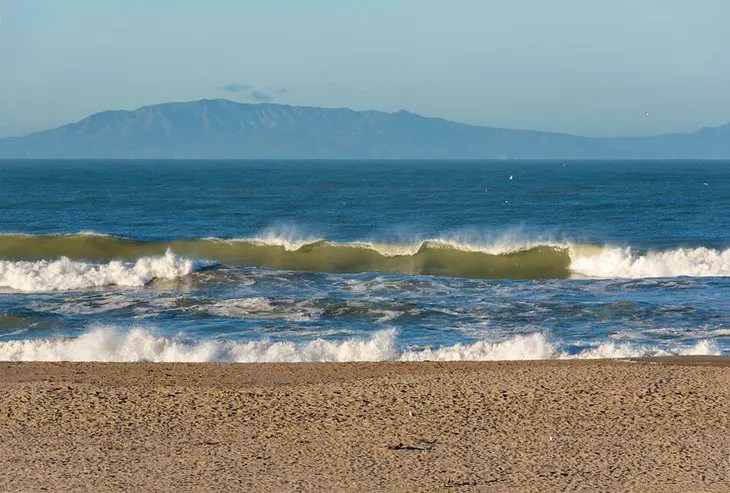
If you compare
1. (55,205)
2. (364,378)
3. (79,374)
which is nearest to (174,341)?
(79,374)

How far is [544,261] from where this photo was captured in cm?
3119

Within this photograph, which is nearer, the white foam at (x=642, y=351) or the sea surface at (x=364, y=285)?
the white foam at (x=642, y=351)

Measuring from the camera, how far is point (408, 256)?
32.0 meters

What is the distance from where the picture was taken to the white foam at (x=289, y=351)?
15016 mm

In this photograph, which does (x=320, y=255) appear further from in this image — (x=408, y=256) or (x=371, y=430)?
(x=371, y=430)

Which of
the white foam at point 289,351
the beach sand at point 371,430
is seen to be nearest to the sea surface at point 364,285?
the white foam at point 289,351

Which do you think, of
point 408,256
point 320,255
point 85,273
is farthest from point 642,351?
point 320,255

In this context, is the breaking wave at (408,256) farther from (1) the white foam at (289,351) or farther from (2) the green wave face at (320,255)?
(1) the white foam at (289,351)

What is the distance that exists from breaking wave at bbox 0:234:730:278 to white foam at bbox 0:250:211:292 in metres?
3.47

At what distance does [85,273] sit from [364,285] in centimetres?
653

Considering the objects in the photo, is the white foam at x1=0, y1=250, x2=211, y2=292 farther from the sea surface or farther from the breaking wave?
the breaking wave

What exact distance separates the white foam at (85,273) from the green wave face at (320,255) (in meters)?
5.77

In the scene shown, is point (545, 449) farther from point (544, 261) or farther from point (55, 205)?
point (55, 205)

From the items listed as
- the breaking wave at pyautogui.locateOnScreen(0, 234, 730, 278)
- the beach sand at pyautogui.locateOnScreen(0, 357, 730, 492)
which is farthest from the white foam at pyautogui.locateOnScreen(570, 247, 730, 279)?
the beach sand at pyautogui.locateOnScreen(0, 357, 730, 492)
